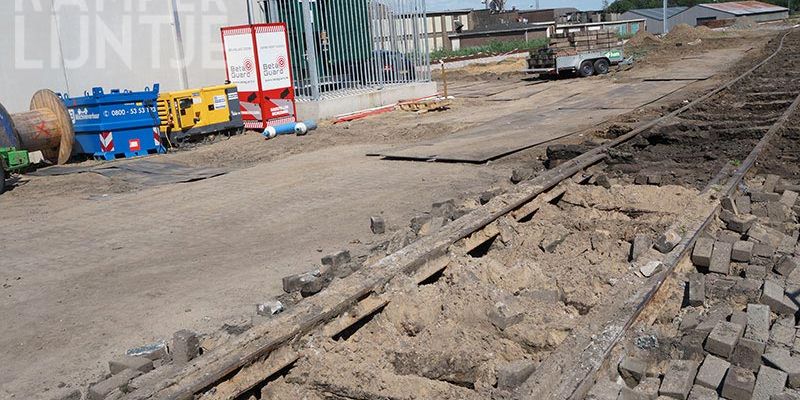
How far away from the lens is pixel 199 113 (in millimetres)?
17328

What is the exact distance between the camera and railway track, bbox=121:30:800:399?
4.34 metres

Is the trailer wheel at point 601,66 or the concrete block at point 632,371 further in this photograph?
the trailer wheel at point 601,66

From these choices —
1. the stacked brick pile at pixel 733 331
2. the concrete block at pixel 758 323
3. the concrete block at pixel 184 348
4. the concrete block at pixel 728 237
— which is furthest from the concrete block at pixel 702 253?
the concrete block at pixel 184 348

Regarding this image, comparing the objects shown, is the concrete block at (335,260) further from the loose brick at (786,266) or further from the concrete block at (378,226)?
the loose brick at (786,266)

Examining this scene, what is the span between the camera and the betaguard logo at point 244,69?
18.4 m

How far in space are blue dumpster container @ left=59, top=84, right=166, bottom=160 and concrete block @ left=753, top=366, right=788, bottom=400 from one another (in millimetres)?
13685

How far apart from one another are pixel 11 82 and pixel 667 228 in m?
14.3

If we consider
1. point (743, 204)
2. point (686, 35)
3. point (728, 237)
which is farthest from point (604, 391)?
point (686, 35)

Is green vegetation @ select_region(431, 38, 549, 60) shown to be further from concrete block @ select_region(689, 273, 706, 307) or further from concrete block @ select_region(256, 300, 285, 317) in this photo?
concrete block @ select_region(256, 300, 285, 317)

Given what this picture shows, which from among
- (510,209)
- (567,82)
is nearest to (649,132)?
(510,209)

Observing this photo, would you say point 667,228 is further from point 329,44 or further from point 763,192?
point 329,44

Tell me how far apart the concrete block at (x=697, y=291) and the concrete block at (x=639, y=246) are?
0.60 metres

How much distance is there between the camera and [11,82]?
15789 millimetres

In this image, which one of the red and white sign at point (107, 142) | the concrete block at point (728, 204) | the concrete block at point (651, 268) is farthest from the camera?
the red and white sign at point (107, 142)
